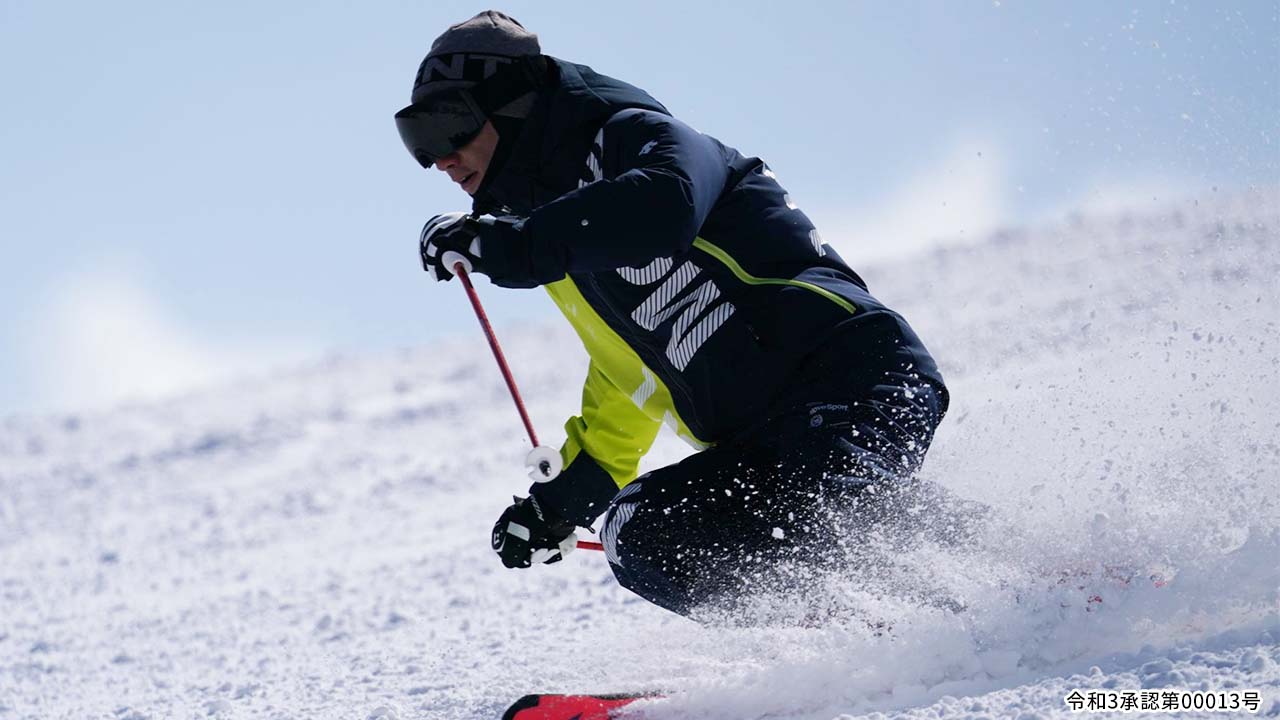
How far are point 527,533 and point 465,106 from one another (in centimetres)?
118

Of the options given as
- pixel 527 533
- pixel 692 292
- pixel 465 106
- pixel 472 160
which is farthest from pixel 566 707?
pixel 465 106

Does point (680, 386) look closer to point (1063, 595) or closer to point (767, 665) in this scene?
point (767, 665)

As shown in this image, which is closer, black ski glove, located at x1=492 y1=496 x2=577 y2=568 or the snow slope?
the snow slope

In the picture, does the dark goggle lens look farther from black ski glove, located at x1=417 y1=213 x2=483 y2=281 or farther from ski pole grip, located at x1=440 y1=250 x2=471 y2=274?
ski pole grip, located at x1=440 y1=250 x2=471 y2=274

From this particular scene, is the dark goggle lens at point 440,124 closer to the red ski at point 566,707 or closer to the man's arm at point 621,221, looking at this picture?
the man's arm at point 621,221

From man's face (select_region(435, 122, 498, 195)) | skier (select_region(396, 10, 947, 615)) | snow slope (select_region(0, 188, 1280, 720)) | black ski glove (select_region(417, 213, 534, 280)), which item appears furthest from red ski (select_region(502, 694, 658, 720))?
man's face (select_region(435, 122, 498, 195))

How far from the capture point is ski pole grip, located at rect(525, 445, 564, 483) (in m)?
3.53

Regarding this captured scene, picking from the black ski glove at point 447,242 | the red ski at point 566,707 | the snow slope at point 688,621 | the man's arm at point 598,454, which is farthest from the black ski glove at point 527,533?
the black ski glove at point 447,242

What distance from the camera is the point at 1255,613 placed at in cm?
276

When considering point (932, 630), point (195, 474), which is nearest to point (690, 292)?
point (932, 630)

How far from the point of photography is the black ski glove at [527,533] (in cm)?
353

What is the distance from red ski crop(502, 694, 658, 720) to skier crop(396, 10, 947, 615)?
31 centimetres

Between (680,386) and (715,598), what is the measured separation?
51cm

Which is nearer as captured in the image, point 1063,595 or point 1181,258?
point 1063,595
